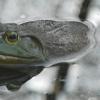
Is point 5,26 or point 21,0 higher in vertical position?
point 5,26

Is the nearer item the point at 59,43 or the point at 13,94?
the point at 13,94

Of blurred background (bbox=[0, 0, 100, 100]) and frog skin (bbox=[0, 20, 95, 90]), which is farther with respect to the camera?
frog skin (bbox=[0, 20, 95, 90])

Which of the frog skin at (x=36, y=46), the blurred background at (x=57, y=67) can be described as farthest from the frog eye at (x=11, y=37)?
the blurred background at (x=57, y=67)

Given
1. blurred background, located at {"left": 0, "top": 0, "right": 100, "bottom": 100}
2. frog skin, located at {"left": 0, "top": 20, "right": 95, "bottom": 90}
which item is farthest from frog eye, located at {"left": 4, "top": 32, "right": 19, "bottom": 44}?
blurred background, located at {"left": 0, "top": 0, "right": 100, "bottom": 100}

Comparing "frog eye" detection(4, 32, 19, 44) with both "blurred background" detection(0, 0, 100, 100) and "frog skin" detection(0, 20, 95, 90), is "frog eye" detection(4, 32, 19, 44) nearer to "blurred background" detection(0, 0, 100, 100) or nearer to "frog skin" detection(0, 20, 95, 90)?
"frog skin" detection(0, 20, 95, 90)

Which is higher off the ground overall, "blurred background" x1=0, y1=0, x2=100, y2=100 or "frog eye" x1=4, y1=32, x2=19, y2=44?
"frog eye" x1=4, y1=32, x2=19, y2=44

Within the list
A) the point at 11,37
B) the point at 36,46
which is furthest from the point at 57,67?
the point at 11,37

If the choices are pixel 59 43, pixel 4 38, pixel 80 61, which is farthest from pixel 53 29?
pixel 4 38

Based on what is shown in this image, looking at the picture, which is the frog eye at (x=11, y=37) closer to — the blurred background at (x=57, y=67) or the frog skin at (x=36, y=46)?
the frog skin at (x=36, y=46)

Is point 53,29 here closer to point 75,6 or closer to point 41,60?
point 41,60
